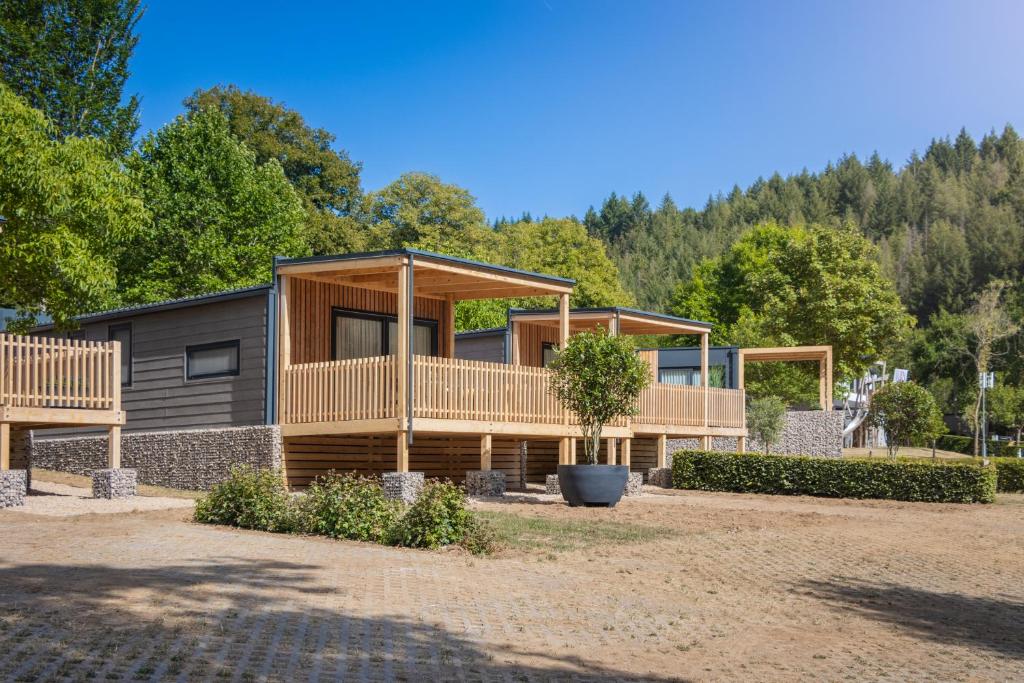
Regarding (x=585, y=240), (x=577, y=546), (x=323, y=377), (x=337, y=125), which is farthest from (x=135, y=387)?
(x=585, y=240)

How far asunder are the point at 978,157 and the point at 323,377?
147 meters

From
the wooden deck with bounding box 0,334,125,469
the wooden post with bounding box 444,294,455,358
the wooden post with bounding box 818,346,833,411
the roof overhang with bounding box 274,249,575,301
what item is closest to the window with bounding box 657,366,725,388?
the wooden post with bounding box 818,346,833,411

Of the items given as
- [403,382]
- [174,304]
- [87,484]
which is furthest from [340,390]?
[87,484]

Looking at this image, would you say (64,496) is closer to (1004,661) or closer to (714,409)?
(1004,661)

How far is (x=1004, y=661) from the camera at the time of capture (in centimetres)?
929

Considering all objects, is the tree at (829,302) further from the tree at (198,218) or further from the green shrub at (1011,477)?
the tree at (198,218)

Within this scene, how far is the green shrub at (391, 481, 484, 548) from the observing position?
514 inches

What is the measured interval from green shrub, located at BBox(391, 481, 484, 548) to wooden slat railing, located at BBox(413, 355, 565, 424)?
17.4 feet

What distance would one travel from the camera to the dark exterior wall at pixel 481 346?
27453 millimetres

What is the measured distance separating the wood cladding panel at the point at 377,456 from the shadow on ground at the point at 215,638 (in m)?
10.4

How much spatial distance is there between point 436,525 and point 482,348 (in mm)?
14913

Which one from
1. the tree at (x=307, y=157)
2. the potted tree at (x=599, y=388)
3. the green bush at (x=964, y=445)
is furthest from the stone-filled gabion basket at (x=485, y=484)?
the green bush at (x=964, y=445)

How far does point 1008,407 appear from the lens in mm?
63250

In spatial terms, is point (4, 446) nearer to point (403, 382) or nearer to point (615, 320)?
point (403, 382)
